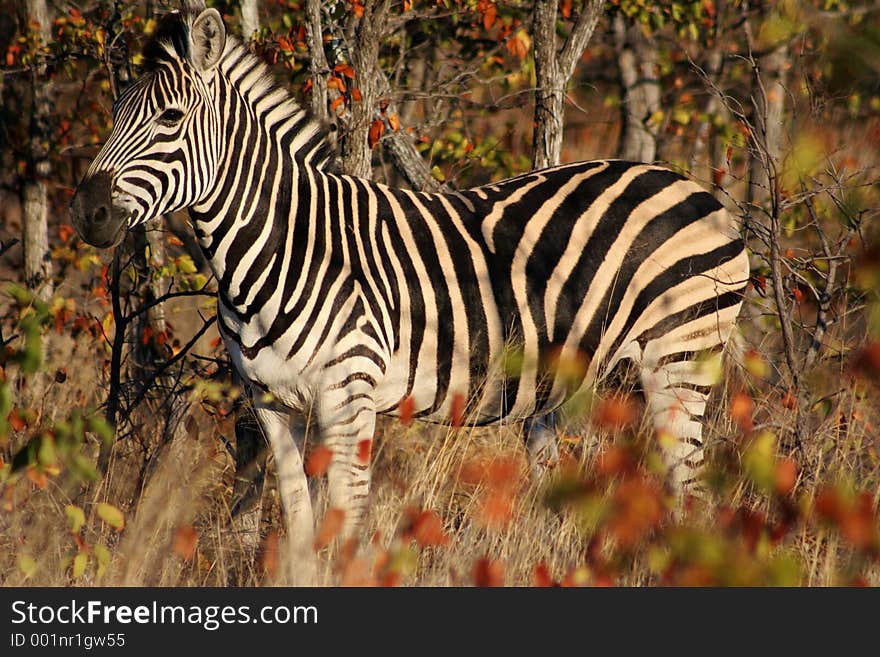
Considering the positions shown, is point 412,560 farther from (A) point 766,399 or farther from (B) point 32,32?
(B) point 32,32

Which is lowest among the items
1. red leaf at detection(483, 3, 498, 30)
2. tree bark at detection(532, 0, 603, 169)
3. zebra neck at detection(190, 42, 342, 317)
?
zebra neck at detection(190, 42, 342, 317)

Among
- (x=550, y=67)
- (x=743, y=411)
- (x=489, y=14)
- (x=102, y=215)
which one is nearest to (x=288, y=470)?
(x=102, y=215)

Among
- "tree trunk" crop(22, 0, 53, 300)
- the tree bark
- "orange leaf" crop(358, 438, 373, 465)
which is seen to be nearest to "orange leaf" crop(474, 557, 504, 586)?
"orange leaf" crop(358, 438, 373, 465)

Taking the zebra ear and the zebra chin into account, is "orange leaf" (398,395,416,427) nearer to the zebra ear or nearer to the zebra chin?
the zebra chin

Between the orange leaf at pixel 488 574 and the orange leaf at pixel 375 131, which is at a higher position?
the orange leaf at pixel 375 131

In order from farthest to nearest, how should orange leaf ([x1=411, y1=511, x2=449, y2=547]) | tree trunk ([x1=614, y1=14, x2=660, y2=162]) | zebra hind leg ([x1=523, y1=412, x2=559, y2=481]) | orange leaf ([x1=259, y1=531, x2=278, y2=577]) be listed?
tree trunk ([x1=614, y1=14, x2=660, y2=162]) < zebra hind leg ([x1=523, y1=412, x2=559, y2=481]) < orange leaf ([x1=259, y1=531, x2=278, y2=577]) < orange leaf ([x1=411, y1=511, x2=449, y2=547])

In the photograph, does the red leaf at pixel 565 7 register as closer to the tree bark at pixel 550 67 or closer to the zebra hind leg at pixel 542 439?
the tree bark at pixel 550 67

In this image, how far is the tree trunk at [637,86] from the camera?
9.55 meters

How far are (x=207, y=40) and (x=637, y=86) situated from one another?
5.97 metres

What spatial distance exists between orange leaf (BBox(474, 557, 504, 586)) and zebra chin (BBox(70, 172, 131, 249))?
206 cm

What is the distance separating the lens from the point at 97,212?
419 cm

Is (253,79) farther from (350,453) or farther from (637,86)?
(637,86)

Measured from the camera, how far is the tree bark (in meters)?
5.88

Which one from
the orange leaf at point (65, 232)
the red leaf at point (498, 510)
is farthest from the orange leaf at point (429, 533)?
the orange leaf at point (65, 232)
